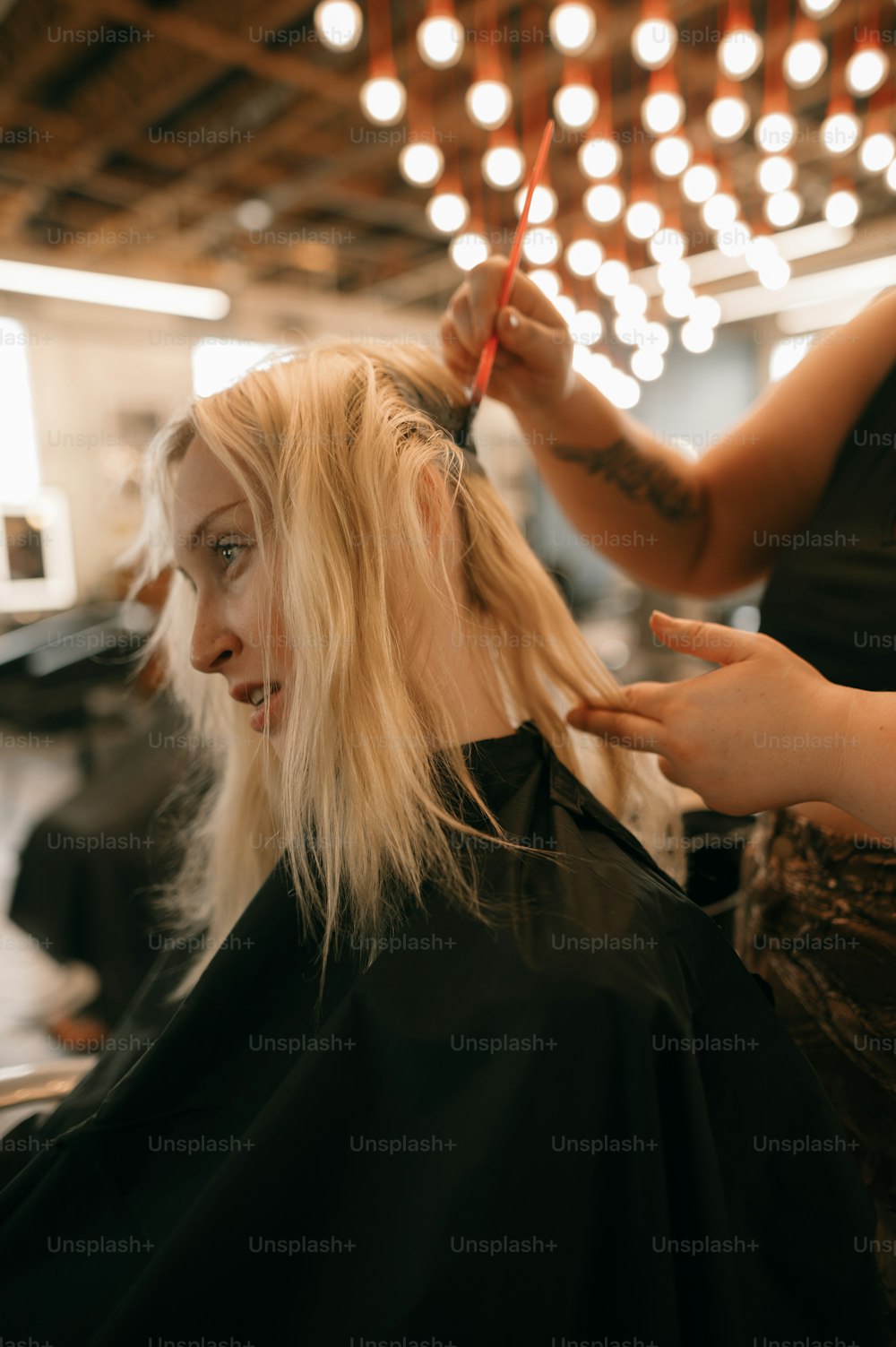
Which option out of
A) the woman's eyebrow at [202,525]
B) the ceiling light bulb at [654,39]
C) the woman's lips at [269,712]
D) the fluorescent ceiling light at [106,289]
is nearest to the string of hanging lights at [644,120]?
the ceiling light bulb at [654,39]

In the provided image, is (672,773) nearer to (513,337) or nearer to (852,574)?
(852,574)

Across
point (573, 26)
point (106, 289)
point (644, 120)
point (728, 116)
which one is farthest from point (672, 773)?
point (106, 289)

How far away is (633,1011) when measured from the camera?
26.1 inches

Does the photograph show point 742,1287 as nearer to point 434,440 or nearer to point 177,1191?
point 177,1191

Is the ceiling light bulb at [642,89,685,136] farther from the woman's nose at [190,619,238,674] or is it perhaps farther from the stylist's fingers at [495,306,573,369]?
the woman's nose at [190,619,238,674]

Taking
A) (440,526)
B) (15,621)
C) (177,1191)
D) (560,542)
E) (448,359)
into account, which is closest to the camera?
(177,1191)

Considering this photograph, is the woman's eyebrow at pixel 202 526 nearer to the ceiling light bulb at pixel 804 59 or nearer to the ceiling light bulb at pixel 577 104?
the ceiling light bulb at pixel 577 104

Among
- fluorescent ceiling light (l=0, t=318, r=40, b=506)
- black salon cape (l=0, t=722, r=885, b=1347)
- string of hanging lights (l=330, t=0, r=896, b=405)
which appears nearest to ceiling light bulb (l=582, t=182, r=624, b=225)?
string of hanging lights (l=330, t=0, r=896, b=405)

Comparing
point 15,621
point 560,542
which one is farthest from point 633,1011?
point 560,542

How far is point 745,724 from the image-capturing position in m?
0.76

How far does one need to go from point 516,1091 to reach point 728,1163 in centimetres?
22

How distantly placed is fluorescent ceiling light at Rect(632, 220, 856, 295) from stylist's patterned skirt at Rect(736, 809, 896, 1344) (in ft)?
16.4

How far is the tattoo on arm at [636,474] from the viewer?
115 cm

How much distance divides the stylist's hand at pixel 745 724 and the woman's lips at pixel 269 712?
37cm
